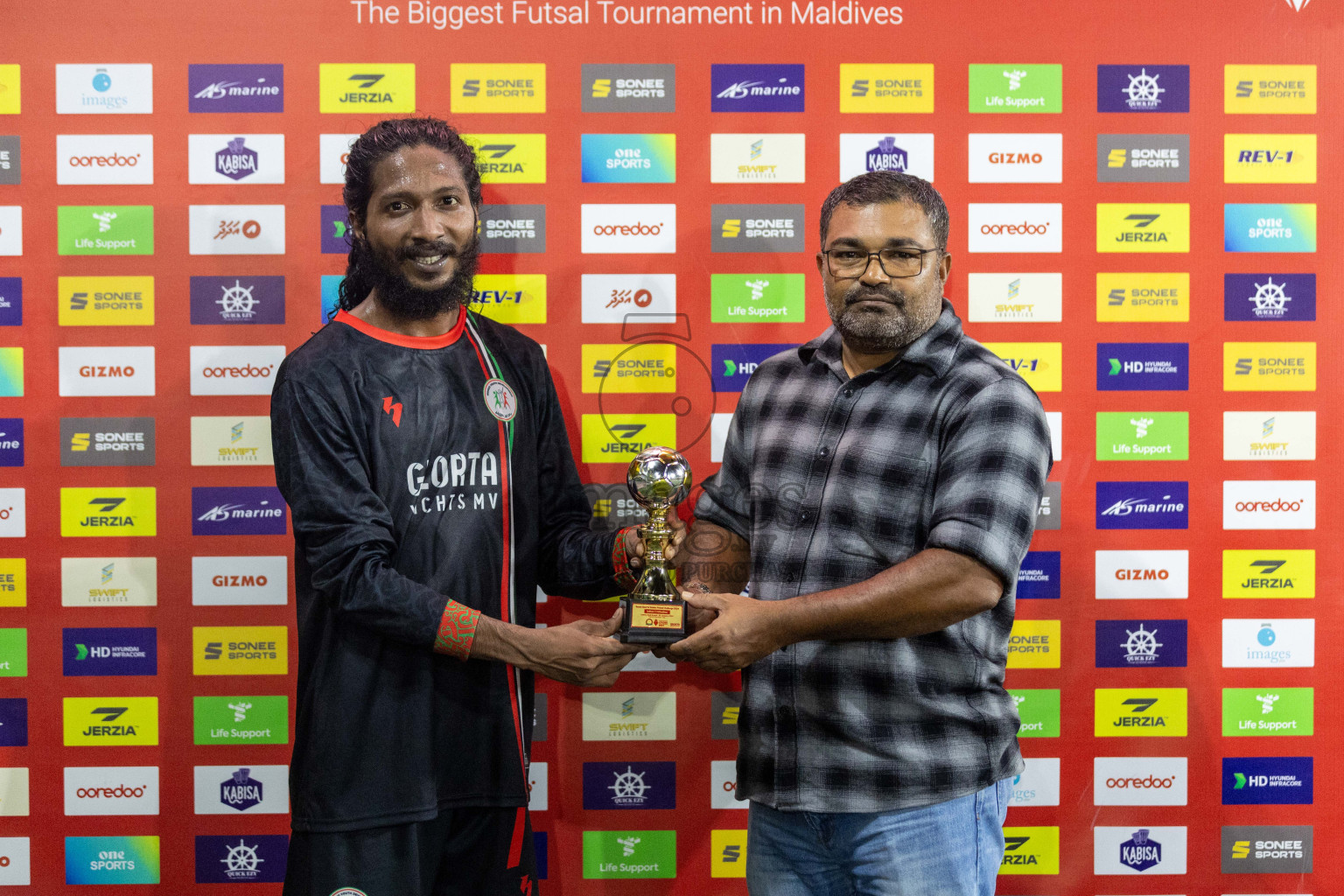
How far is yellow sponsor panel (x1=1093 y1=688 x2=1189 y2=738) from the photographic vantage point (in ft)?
8.87

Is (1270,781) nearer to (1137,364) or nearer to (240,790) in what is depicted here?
(1137,364)

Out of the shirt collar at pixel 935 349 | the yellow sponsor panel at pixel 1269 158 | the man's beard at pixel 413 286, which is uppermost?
the yellow sponsor panel at pixel 1269 158

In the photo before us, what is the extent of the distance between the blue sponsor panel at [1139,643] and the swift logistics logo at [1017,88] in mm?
1533

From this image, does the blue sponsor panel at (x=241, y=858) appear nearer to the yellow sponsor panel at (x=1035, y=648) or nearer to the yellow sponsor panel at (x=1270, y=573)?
the yellow sponsor panel at (x=1035, y=648)

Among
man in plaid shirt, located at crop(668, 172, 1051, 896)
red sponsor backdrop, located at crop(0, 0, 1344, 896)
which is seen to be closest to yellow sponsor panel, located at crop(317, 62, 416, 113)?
red sponsor backdrop, located at crop(0, 0, 1344, 896)

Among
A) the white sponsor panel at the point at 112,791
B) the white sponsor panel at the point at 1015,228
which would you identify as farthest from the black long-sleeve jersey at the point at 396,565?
the white sponsor panel at the point at 1015,228

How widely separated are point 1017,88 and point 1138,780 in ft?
6.83

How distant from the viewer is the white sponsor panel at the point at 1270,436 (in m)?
2.67

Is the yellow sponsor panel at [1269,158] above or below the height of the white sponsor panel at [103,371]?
above

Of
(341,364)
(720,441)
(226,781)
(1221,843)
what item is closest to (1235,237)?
(720,441)

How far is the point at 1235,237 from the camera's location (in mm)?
2650

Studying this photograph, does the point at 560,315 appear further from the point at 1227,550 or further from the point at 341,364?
the point at 1227,550

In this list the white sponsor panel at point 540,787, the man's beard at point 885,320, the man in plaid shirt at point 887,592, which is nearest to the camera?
the man in plaid shirt at point 887,592

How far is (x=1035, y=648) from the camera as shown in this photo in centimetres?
271
